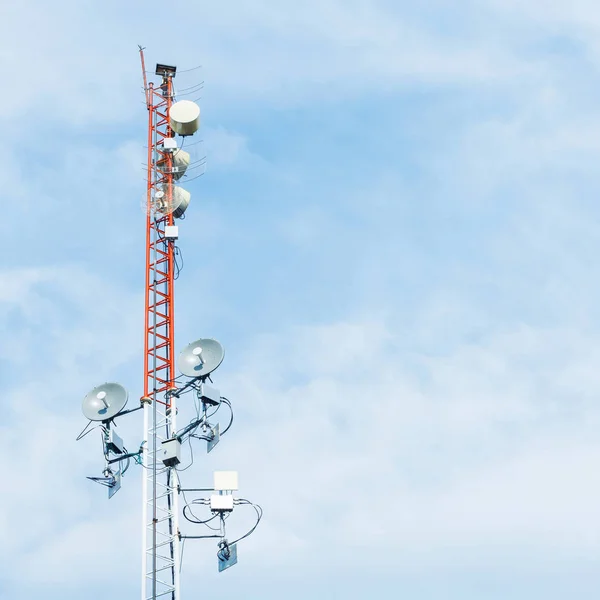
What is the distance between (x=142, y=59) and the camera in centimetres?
7444

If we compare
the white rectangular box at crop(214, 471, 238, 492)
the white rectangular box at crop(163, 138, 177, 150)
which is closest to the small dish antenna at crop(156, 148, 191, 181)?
the white rectangular box at crop(163, 138, 177, 150)

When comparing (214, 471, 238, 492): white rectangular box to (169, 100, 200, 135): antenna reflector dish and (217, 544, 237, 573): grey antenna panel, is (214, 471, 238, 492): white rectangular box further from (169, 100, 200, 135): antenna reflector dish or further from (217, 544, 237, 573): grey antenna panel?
(169, 100, 200, 135): antenna reflector dish

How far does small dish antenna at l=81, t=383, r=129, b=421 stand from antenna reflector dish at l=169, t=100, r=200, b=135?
44.3 feet

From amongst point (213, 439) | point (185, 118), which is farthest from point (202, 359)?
point (185, 118)

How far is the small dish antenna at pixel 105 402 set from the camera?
224 ft

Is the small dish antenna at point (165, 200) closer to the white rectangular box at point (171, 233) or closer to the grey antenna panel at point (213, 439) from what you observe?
the white rectangular box at point (171, 233)

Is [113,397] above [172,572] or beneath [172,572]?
above

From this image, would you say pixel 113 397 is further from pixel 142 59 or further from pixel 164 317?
pixel 142 59

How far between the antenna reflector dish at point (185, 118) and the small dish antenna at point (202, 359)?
11.6m

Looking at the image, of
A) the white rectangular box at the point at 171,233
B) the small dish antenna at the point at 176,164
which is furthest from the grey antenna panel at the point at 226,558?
the small dish antenna at the point at 176,164

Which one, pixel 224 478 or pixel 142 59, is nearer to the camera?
pixel 224 478

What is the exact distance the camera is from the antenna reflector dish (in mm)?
73312

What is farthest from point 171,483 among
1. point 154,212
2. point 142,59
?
point 142,59

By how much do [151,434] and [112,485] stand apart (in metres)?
2.88
